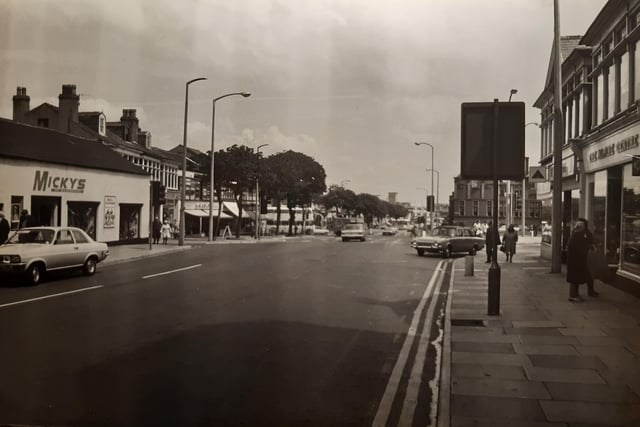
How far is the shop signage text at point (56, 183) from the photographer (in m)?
23.1

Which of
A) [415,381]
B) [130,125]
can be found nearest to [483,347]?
[415,381]

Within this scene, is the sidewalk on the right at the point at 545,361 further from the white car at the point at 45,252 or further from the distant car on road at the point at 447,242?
the distant car on road at the point at 447,242

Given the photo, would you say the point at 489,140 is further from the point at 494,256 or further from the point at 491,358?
the point at 491,358

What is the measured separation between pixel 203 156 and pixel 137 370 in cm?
3791

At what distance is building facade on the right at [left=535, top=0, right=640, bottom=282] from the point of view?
13.0 m

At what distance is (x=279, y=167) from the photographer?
39469mm

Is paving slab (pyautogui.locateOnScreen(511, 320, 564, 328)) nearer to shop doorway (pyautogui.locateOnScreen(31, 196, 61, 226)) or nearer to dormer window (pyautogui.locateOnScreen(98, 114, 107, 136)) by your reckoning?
shop doorway (pyautogui.locateOnScreen(31, 196, 61, 226))

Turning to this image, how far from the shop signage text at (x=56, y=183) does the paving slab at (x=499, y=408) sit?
72.6 feet

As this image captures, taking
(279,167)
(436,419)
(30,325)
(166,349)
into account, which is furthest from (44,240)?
(279,167)

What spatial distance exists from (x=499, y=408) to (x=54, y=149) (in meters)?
24.7

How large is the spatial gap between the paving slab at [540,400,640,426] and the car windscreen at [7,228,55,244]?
12.6m

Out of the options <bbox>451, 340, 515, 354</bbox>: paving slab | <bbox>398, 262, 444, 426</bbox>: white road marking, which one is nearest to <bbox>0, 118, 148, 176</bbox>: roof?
<bbox>398, 262, 444, 426</bbox>: white road marking

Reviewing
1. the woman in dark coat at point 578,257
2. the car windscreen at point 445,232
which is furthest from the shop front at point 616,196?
the car windscreen at point 445,232

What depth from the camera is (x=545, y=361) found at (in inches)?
257
